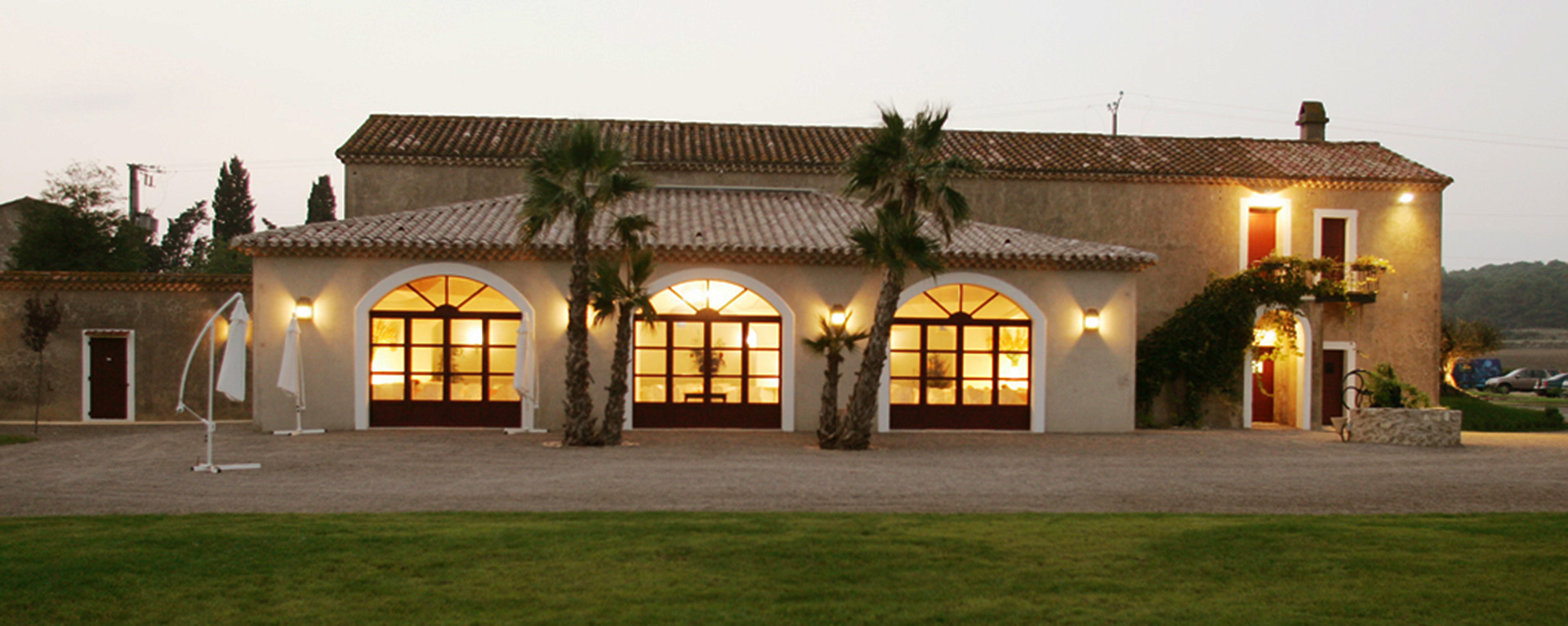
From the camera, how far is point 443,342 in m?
16.3

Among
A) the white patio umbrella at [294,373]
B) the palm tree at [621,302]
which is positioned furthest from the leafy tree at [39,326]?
the palm tree at [621,302]

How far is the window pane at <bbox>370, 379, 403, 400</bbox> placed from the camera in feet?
53.0

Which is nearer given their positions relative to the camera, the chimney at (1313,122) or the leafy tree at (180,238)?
the chimney at (1313,122)

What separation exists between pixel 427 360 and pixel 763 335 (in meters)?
5.29

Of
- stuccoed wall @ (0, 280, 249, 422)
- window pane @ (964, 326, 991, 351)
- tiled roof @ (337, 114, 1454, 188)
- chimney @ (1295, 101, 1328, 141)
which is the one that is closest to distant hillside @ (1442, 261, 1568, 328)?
chimney @ (1295, 101, 1328, 141)

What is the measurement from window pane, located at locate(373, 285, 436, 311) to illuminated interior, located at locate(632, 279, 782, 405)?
338 centimetres

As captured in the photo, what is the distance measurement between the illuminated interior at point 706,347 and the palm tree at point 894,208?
9.23 ft

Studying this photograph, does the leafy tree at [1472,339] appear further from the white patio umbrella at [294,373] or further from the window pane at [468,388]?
the white patio umbrella at [294,373]

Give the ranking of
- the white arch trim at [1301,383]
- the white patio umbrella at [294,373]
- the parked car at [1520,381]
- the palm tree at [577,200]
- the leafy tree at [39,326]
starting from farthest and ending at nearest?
the parked car at [1520,381], the white arch trim at [1301,383], the leafy tree at [39,326], the white patio umbrella at [294,373], the palm tree at [577,200]

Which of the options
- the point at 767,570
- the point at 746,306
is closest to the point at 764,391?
the point at 746,306

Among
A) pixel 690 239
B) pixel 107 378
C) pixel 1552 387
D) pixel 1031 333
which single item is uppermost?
pixel 690 239

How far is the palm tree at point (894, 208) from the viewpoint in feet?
44.9

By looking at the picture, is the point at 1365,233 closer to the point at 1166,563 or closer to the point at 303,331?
the point at 1166,563

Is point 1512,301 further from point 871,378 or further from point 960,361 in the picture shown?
point 871,378
